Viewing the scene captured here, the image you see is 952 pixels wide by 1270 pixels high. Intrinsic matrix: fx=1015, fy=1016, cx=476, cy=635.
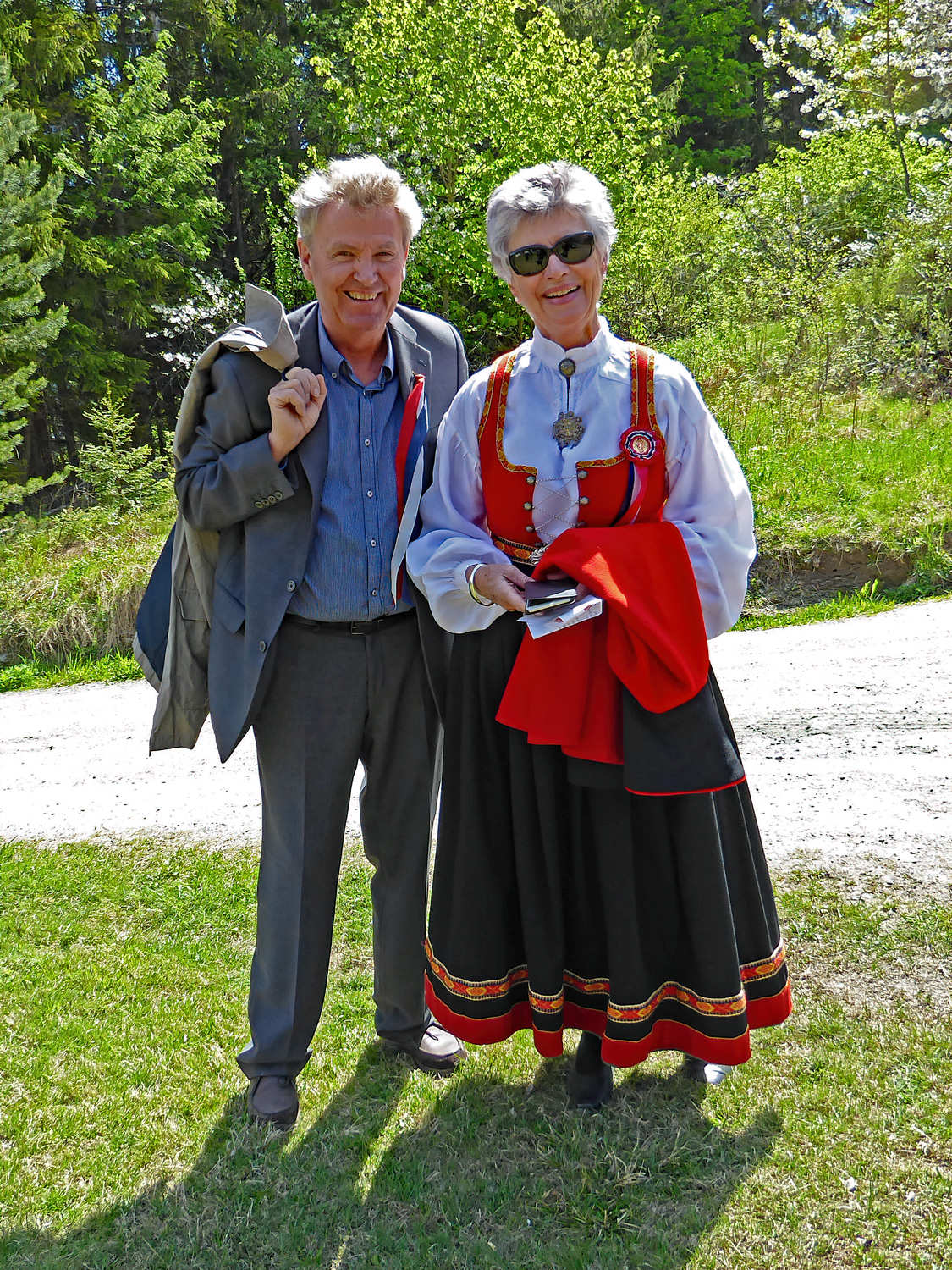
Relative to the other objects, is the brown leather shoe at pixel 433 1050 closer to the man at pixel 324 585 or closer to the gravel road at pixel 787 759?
the man at pixel 324 585

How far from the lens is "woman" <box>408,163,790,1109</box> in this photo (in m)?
2.25

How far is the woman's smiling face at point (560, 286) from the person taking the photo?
2.27 meters

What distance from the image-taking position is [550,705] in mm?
2271

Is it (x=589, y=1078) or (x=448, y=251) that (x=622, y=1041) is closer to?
(x=589, y=1078)

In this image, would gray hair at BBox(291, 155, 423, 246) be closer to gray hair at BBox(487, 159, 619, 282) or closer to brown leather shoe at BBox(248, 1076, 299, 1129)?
gray hair at BBox(487, 159, 619, 282)

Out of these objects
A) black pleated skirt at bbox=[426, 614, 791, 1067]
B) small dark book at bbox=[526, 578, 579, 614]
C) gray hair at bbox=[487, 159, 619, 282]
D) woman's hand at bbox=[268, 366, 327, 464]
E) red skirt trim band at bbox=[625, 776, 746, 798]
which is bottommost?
black pleated skirt at bbox=[426, 614, 791, 1067]

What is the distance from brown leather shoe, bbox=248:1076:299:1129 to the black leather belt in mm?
1177

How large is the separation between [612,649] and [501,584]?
285 millimetres

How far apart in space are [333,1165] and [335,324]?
6.72ft

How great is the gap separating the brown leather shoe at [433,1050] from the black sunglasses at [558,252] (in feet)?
6.49

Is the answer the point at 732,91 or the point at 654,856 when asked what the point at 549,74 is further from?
the point at 732,91

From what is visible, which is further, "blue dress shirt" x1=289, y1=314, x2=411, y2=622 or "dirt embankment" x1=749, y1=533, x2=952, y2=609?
"dirt embankment" x1=749, y1=533, x2=952, y2=609

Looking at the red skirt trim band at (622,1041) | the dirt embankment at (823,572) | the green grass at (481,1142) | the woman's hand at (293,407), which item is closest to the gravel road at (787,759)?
the dirt embankment at (823,572)

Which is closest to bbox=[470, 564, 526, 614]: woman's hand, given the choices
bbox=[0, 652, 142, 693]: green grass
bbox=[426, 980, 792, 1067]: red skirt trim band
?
bbox=[426, 980, 792, 1067]: red skirt trim band
